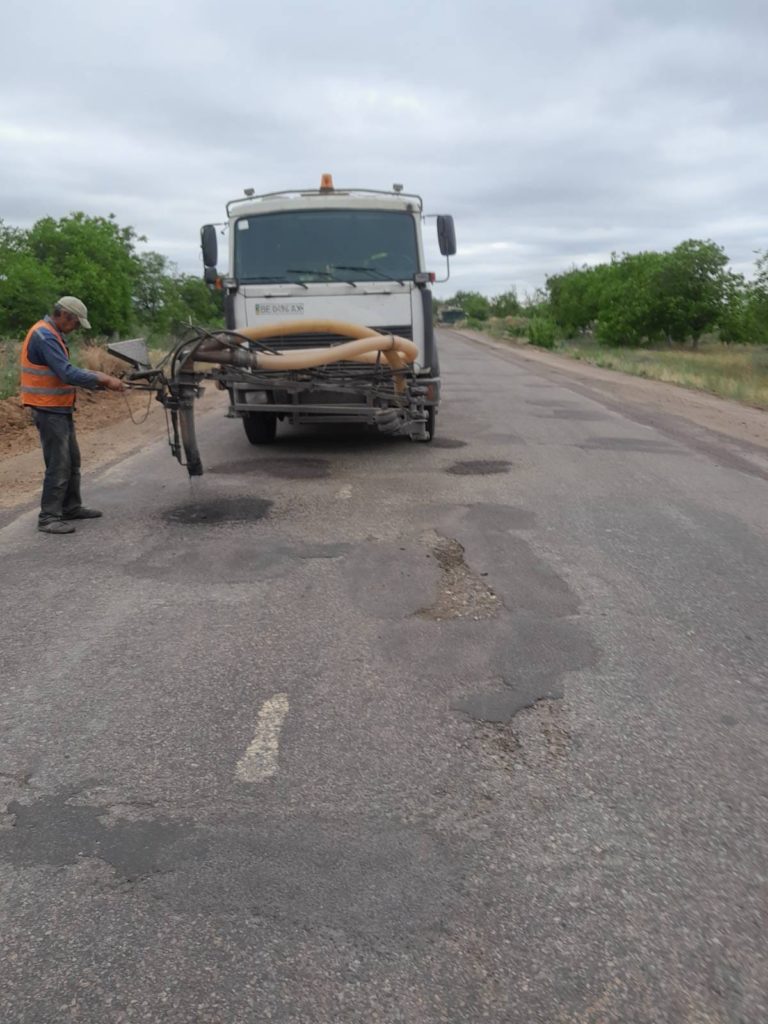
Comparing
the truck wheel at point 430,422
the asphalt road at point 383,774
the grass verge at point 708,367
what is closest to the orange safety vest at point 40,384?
the asphalt road at point 383,774

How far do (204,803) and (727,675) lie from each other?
2552 mm

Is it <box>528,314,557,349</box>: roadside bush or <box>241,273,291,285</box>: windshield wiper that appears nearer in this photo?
<box>241,273,291,285</box>: windshield wiper

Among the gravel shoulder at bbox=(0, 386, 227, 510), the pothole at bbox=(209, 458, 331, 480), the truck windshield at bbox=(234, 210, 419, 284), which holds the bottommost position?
the pothole at bbox=(209, 458, 331, 480)

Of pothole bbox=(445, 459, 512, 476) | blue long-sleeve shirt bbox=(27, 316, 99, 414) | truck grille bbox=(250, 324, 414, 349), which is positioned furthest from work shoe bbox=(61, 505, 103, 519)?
pothole bbox=(445, 459, 512, 476)

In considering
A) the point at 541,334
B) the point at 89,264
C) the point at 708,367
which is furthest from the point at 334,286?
the point at 541,334

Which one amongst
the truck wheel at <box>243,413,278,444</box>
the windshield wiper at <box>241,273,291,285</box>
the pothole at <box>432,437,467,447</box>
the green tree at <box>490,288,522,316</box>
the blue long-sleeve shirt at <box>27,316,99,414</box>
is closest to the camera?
the blue long-sleeve shirt at <box>27,316,99,414</box>

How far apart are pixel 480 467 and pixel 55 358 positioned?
4452 millimetres

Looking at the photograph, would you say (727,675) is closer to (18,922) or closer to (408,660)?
(408,660)

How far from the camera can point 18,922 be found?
252cm

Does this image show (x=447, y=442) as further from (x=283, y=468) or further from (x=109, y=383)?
(x=109, y=383)

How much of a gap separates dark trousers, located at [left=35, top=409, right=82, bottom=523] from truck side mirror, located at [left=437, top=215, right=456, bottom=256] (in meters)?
4.87

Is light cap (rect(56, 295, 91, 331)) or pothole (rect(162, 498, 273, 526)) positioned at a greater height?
light cap (rect(56, 295, 91, 331))

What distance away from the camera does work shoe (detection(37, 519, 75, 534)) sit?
21.5ft

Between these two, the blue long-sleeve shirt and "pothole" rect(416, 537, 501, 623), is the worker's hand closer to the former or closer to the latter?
the blue long-sleeve shirt
